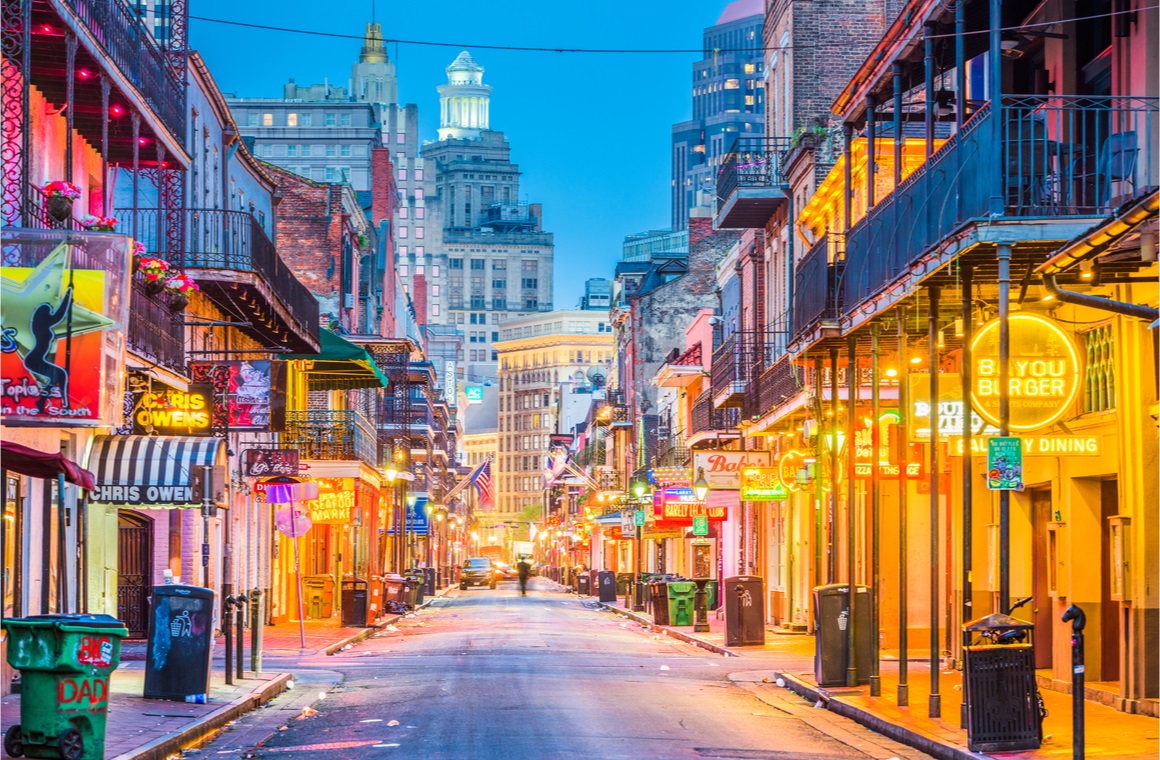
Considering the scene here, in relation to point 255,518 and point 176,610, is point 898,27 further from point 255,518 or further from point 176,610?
point 255,518

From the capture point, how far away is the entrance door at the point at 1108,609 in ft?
62.8

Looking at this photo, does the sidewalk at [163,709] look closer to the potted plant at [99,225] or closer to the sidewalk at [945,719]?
the potted plant at [99,225]

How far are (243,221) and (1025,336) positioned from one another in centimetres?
1891

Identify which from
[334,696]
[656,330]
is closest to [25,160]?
[334,696]

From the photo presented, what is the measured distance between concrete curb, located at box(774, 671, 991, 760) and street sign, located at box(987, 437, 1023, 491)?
2.09 metres

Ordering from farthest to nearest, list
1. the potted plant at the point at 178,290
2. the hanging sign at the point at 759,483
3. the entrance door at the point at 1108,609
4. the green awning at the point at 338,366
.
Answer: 1. the green awning at the point at 338,366
2. the hanging sign at the point at 759,483
3. the potted plant at the point at 178,290
4. the entrance door at the point at 1108,609

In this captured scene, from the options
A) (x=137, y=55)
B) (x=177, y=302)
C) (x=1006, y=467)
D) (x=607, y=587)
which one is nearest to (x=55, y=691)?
(x=1006, y=467)

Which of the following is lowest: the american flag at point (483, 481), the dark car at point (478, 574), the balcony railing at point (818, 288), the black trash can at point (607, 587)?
the dark car at point (478, 574)

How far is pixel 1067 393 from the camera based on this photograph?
15.4 meters

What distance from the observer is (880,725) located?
1634 centimetres

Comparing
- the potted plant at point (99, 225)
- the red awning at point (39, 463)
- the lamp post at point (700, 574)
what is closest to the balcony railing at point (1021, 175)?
the red awning at point (39, 463)

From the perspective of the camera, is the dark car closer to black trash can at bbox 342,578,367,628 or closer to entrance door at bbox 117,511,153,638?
black trash can at bbox 342,578,367,628

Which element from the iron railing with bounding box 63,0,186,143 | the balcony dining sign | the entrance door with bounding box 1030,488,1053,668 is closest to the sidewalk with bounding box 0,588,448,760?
the balcony dining sign

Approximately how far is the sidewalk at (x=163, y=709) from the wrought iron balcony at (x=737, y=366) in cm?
1505
